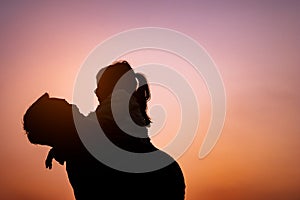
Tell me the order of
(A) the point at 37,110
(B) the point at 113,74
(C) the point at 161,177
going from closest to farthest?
1. (A) the point at 37,110
2. (C) the point at 161,177
3. (B) the point at 113,74

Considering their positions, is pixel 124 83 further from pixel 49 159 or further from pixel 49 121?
pixel 49 159

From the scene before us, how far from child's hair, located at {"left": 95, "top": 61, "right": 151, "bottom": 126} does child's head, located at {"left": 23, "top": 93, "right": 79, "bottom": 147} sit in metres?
0.62

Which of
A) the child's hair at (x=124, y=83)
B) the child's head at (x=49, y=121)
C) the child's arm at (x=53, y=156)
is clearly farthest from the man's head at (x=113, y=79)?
the child's arm at (x=53, y=156)

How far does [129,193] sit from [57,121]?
3.25ft

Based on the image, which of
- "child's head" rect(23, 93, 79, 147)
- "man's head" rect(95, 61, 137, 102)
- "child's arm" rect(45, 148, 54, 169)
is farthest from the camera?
"man's head" rect(95, 61, 137, 102)

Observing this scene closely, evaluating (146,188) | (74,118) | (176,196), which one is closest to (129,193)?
(146,188)

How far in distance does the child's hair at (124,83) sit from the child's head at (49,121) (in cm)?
62

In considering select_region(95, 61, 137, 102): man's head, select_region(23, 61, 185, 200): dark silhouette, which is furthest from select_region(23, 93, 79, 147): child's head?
select_region(95, 61, 137, 102): man's head

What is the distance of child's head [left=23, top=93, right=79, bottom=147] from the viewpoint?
14.7ft

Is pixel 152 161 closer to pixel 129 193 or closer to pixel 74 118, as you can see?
pixel 129 193

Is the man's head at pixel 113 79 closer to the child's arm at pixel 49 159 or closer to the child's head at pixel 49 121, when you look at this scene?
the child's head at pixel 49 121

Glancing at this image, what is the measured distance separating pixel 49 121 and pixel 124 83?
1046mm

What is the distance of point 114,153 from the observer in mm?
4691

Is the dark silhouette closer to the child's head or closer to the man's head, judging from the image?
the child's head
